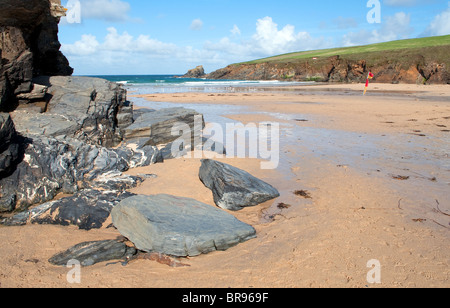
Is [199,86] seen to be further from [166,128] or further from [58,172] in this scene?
[58,172]

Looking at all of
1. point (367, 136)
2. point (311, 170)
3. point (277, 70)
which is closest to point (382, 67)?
point (277, 70)

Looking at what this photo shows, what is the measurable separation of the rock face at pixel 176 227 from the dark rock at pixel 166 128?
4.00m

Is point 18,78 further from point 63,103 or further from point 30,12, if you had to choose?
point 30,12

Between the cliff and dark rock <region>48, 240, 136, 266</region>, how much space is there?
150 ft

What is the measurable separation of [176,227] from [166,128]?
16.8 feet

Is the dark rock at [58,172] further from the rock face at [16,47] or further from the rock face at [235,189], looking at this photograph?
the rock face at [16,47]

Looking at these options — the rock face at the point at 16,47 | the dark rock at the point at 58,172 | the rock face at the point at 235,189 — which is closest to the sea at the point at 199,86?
the rock face at the point at 16,47

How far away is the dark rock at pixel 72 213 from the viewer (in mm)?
4578

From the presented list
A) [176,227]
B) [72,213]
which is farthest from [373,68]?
[72,213]

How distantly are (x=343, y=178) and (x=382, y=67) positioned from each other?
47.2 m

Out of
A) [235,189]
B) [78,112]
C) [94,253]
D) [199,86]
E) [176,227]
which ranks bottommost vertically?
[94,253]

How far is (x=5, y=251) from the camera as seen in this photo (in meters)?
3.71

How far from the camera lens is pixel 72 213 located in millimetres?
4684

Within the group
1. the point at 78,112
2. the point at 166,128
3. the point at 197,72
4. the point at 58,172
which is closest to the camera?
the point at 58,172
